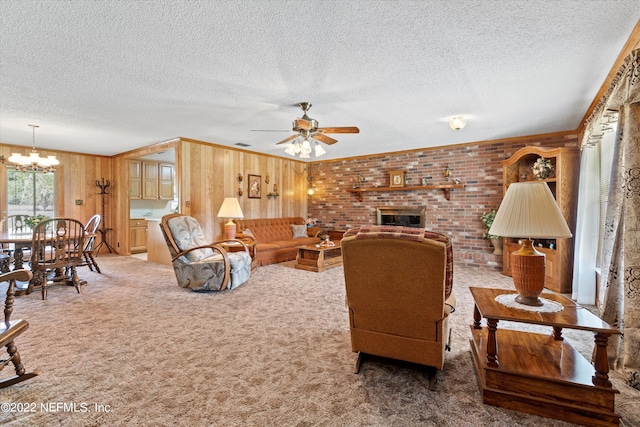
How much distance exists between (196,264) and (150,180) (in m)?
4.71

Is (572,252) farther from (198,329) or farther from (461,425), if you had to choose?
(198,329)

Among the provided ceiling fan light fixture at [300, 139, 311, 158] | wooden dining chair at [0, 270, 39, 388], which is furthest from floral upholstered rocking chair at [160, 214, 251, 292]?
wooden dining chair at [0, 270, 39, 388]

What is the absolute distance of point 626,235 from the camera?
2.00m

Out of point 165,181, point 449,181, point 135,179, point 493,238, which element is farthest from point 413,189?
point 135,179

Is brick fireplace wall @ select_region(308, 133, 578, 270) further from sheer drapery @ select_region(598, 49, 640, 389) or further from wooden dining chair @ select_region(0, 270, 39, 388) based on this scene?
wooden dining chair @ select_region(0, 270, 39, 388)

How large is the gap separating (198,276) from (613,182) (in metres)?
4.28

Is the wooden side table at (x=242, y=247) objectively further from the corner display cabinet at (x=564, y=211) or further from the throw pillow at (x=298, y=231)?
the corner display cabinet at (x=564, y=211)

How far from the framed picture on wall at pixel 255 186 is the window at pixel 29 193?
4.22 meters

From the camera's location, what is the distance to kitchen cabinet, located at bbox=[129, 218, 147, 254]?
711 cm

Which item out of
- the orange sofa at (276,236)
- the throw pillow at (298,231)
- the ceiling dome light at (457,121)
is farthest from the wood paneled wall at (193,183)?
the ceiling dome light at (457,121)

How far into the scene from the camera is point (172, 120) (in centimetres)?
432

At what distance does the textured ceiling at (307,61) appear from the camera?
1933 millimetres

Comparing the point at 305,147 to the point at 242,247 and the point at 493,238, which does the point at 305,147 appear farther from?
the point at 493,238

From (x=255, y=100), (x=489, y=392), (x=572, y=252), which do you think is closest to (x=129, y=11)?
(x=255, y=100)
